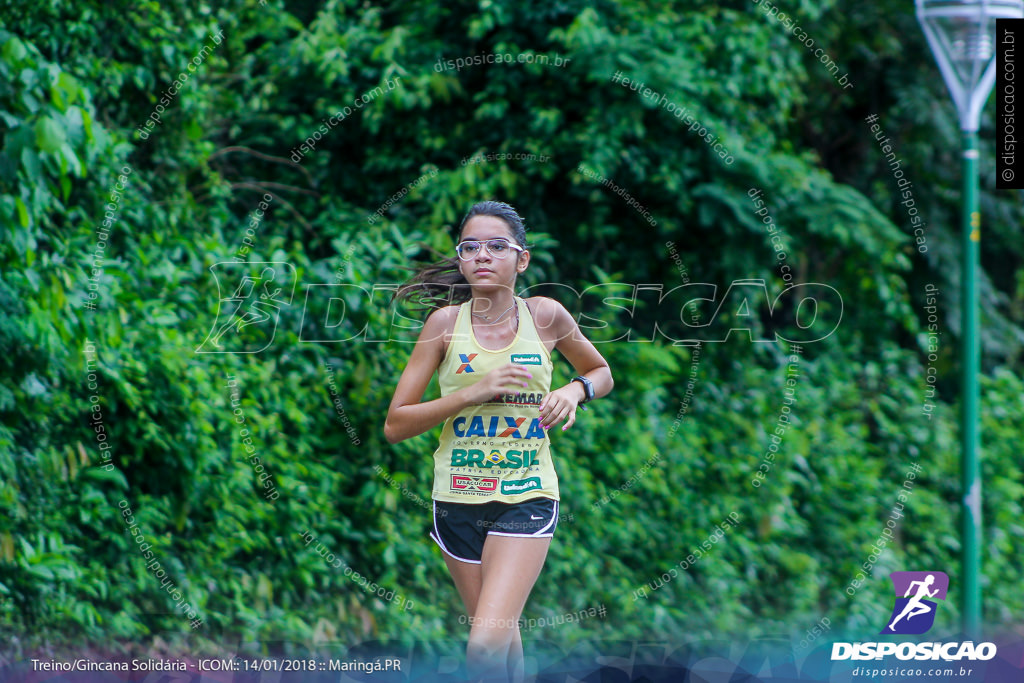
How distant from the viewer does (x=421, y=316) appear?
171 inches

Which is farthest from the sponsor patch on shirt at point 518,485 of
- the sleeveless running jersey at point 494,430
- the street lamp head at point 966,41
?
the street lamp head at point 966,41

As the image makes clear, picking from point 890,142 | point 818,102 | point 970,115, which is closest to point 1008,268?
point 890,142

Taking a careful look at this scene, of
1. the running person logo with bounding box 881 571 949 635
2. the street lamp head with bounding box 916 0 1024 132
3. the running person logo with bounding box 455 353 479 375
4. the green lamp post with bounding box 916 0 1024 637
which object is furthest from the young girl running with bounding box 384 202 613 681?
the street lamp head with bounding box 916 0 1024 132

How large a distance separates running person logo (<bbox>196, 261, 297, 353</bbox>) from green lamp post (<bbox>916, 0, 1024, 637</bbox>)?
3.30 m

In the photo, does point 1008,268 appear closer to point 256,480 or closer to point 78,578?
point 256,480

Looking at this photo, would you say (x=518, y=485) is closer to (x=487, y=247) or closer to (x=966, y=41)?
(x=487, y=247)

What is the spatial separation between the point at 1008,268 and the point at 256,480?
692 cm

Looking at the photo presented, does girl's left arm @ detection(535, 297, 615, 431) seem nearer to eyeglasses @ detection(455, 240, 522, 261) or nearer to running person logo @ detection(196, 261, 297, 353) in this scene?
eyeglasses @ detection(455, 240, 522, 261)

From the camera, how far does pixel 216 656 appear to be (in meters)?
3.99

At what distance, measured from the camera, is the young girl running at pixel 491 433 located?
2.85 metres

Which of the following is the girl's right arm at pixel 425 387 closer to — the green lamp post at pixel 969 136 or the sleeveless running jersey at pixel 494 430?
the sleeveless running jersey at pixel 494 430

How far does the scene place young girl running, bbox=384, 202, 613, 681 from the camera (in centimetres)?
285

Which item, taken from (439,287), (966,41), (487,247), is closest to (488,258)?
(487,247)

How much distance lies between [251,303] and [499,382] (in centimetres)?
246
